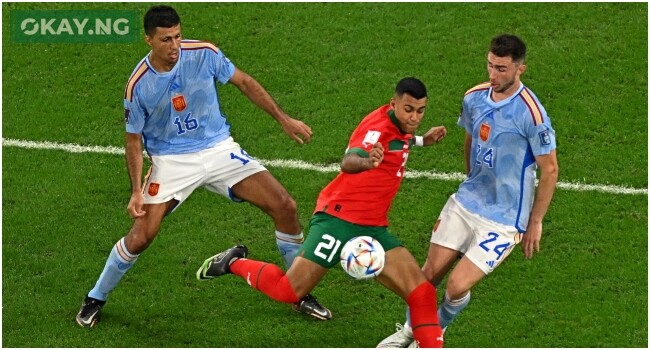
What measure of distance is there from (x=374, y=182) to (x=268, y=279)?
111cm

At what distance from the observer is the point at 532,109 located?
9.20 metres

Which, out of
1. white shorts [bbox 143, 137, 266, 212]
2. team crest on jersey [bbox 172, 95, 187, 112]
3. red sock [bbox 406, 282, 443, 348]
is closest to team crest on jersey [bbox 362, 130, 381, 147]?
red sock [bbox 406, 282, 443, 348]

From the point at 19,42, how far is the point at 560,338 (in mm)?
7035

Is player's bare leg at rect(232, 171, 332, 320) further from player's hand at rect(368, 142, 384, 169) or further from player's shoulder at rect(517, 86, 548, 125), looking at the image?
player's shoulder at rect(517, 86, 548, 125)

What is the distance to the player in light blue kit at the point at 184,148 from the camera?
398 inches

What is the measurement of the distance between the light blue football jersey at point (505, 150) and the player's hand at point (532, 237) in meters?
0.17

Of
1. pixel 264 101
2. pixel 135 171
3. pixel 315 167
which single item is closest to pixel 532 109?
pixel 264 101

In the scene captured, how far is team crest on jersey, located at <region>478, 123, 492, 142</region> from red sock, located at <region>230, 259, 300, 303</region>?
5.77ft

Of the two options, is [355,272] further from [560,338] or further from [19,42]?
[19,42]

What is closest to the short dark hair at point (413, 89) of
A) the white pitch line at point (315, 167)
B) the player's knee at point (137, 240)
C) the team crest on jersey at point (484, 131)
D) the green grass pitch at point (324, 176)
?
the team crest on jersey at point (484, 131)

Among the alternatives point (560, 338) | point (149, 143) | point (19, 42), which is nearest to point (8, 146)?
point (19, 42)

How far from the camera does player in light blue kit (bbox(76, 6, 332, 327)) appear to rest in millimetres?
10117

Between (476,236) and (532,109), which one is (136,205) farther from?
(532,109)

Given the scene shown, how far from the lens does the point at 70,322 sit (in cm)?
1045
